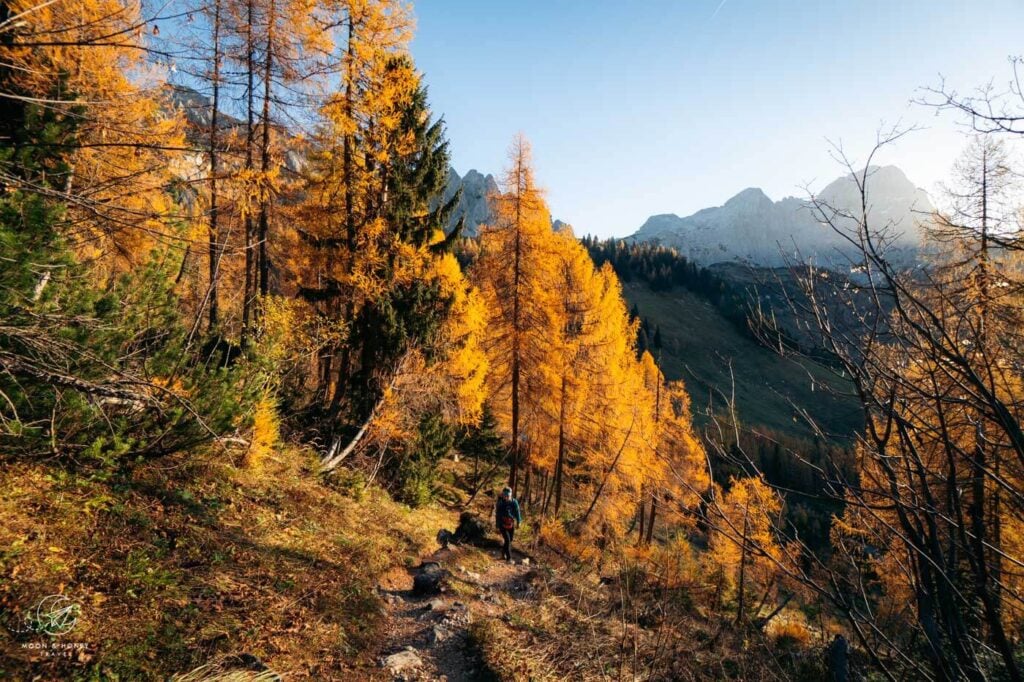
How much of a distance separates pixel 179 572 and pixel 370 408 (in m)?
6.73

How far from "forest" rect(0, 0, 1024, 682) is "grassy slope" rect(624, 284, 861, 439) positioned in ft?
194

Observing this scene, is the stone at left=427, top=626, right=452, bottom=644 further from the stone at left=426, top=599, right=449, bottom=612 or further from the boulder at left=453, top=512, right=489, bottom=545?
the boulder at left=453, top=512, right=489, bottom=545

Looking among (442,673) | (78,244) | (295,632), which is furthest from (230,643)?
(78,244)

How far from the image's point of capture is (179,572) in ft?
16.1

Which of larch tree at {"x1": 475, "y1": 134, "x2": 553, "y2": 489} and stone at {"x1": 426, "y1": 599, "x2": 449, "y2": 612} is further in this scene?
larch tree at {"x1": 475, "y1": 134, "x2": 553, "y2": 489}

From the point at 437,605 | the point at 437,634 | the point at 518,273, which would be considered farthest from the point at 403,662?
the point at 518,273

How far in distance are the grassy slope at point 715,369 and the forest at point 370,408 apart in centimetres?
5926

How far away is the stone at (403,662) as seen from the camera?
5328mm

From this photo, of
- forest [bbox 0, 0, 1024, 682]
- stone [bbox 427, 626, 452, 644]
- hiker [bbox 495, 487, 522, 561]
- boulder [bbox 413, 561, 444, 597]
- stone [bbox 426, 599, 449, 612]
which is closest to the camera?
forest [bbox 0, 0, 1024, 682]

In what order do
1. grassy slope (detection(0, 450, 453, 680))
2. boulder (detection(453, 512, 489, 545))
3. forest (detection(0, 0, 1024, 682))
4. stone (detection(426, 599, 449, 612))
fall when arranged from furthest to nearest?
1. boulder (detection(453, 512, 489, 545))
2. stone (detection(426, 599, 449, 612))
3. grassy slope (detection(0, 450, 453, 680))
4. forest (detection(0, 0, 1024, 682))

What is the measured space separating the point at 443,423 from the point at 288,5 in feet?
36.1

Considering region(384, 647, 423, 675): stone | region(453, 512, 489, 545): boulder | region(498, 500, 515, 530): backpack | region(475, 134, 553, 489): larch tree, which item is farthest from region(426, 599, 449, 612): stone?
region(475, 134, 553, 489): larch tree

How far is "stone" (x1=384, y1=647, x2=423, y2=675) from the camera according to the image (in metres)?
5.33

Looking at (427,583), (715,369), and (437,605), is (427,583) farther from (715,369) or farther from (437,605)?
(715,369)
